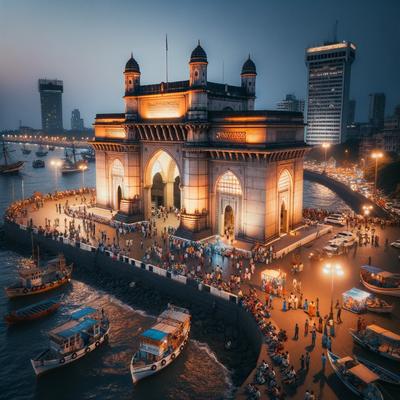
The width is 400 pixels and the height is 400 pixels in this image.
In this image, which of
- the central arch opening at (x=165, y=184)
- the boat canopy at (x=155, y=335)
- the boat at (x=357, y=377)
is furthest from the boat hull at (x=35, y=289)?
the boat at (x=357, y=377)

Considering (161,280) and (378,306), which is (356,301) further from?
(161,280)

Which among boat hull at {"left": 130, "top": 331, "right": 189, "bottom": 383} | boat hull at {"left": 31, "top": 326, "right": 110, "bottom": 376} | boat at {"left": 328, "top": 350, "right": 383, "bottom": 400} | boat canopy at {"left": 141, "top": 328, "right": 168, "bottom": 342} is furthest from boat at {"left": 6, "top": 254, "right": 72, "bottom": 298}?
boat at {"left": 328, "top": 350, "right": 383, "bottom": 400}

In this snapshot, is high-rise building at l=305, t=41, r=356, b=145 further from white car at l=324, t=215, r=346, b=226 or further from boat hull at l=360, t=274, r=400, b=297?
boat hull at l=360, t=274, r=400, b=297

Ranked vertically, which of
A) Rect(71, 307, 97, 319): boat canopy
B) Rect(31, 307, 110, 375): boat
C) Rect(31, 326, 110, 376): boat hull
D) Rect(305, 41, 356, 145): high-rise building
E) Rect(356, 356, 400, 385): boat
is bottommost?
Rect(31, 326, 110, 376): boat hull

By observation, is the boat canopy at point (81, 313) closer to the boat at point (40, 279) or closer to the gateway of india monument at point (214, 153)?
the boat at point (40, 279)

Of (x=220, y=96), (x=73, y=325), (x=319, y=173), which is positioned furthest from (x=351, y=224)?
(x=319, y=173)

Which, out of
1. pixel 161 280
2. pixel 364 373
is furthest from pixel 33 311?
pixel 364 373
